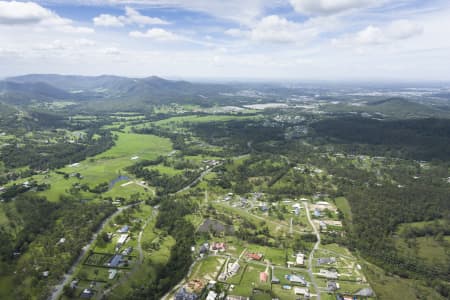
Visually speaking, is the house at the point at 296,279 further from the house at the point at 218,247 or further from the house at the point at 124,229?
the house at the point at 124,229

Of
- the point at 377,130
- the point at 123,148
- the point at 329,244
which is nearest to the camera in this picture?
the point at 329,244

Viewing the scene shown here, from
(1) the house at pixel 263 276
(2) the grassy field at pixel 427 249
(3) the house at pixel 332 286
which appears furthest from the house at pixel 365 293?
(2) the grassy field at pixel 427 249

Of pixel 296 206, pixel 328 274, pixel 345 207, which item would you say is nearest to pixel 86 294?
pixel 328 274

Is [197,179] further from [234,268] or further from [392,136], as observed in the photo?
[392,136]

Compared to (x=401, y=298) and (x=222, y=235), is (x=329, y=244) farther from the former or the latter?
(x=222, y=235)

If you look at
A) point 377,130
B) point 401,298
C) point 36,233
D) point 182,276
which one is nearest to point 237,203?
point 182,276
